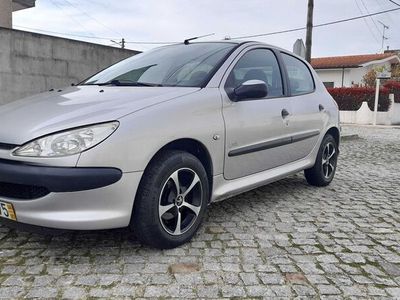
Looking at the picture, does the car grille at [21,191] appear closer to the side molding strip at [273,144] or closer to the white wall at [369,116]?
the side molding strip at [273,144]

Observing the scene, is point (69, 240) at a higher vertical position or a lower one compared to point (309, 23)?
lower

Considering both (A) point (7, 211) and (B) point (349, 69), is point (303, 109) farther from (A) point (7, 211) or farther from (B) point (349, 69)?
(B) point (349, 69)

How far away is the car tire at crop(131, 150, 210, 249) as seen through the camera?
9.08 feet

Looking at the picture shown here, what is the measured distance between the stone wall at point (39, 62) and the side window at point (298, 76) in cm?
421

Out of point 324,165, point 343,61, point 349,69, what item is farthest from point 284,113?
point 343,61

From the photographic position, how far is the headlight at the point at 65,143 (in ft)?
8.23

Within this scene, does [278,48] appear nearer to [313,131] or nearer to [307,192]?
[313,131]

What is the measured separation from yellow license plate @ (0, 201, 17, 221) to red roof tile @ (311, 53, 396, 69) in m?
29.5

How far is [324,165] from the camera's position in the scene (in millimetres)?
5121

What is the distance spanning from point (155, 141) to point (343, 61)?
1278 inches

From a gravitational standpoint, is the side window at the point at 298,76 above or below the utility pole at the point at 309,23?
below

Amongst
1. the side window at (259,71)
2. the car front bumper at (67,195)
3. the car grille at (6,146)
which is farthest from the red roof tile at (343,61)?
the car grille at (6,146)

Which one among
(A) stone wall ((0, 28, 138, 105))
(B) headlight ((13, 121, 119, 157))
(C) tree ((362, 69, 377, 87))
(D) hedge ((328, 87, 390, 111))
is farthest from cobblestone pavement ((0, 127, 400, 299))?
(C) tree ((362, 69, 377, 87))

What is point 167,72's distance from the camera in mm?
3625
